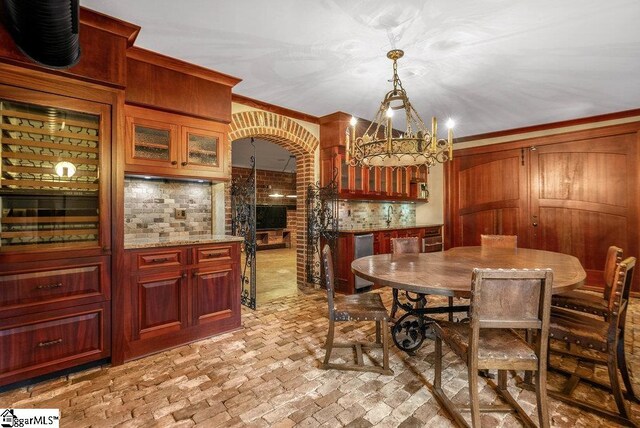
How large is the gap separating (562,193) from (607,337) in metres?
3.95

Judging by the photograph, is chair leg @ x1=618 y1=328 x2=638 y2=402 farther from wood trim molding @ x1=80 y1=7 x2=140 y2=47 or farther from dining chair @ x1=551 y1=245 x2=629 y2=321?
wood trim molding @ x1=80 y1=7 x2=140 y2=47

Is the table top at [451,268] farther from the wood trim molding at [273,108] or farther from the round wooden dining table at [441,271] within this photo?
the wood trim molding at [273,108]

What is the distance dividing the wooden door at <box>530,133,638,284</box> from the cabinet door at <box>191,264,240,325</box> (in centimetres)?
494

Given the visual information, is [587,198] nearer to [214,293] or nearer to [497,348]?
[497,348]

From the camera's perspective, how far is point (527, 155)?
5223mm

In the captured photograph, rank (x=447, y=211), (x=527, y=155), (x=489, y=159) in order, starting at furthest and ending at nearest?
(x=447, y=211), (x=489, y=159), (x=527, y=155)

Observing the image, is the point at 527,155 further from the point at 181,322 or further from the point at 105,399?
the point at 105,399

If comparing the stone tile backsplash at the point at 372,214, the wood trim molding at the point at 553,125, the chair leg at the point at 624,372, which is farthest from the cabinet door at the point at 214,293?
the wood trim molding at the point at 553,125

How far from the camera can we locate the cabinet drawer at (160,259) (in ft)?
8.15

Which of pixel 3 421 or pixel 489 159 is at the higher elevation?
pixel 489 159

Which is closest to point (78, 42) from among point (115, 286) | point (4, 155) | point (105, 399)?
point (4, 155)

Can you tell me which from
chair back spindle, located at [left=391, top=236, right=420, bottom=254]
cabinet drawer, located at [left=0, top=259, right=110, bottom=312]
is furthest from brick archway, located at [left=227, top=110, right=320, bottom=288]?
cabinet drawer, located at [left=0, top=259, right=110, bottom=312]

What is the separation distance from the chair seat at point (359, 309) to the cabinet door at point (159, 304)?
1.35 metres

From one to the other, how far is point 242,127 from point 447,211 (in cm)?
440
